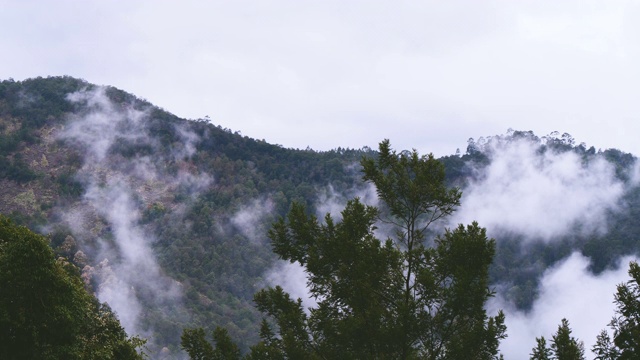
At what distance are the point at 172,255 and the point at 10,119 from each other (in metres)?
54.2

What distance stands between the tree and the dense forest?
111 meters

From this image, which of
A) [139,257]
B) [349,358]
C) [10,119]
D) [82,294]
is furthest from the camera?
[10,119]

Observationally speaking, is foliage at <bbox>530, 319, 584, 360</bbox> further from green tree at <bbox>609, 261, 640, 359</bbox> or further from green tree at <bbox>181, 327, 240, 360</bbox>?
green tree at <bbox>181, 327, 240, 360</bbox>

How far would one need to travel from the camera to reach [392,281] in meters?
15.2

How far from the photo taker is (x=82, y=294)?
2011 cm

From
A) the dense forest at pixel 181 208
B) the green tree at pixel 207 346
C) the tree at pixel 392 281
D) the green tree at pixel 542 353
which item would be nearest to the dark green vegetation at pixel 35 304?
the green tree at pixel 207 346

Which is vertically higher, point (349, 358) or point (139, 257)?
point (139, 257)

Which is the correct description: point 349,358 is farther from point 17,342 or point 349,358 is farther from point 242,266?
point 242,266

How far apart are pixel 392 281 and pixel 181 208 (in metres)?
169

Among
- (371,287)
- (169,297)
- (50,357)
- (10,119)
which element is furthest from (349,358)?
(10,119)

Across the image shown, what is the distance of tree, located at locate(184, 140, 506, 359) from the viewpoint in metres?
14.0

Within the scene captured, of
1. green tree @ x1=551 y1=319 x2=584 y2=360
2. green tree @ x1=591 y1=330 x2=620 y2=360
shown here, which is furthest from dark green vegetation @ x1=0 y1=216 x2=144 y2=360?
green tree @ x1=591 y1=330 x2=620 y2=360

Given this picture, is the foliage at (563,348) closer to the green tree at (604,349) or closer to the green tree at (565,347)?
the green tree at (565,347)

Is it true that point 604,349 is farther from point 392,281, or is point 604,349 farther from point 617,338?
point 392,281
